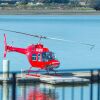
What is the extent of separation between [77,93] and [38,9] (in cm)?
10330

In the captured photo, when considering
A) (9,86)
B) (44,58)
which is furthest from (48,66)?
(9,86)

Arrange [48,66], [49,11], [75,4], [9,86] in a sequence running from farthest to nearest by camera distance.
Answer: [75,4], [49,11], [48,66], [9,86]

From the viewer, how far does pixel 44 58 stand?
27469 mm

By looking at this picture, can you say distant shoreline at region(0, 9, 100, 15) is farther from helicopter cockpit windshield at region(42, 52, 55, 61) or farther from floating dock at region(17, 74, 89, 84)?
floating dock at region(17, 74, 89, 84)

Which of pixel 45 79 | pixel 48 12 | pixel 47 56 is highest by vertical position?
pixel 45 79

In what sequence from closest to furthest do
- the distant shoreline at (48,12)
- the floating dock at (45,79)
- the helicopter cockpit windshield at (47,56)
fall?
the floating dock at (45,79)
the helicopter cockpit windshield at (47,56)
the distant shoreline at (48,12)

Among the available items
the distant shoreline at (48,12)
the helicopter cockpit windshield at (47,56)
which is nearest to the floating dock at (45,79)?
the helicopter cockpit windshield at (47,56)

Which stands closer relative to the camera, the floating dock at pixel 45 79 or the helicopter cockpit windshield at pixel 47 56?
the floating dock at pixel 45 79

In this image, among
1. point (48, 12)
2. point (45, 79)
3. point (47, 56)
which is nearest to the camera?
point (45, 79)

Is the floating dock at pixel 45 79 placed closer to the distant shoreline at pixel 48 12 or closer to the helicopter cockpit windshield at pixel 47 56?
the helicopter cockpit windshield at pixel 47 56

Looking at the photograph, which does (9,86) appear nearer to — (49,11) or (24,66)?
(24,66)

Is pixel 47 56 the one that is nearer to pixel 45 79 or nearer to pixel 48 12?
pixel 45 79

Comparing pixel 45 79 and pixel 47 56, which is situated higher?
pixel 45 79

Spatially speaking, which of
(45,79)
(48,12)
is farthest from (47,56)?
(48,12)
